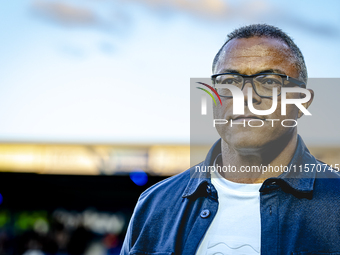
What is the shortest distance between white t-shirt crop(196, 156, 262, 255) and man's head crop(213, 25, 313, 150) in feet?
0.74

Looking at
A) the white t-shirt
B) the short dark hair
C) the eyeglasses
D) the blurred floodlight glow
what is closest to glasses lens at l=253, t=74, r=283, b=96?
the eyeglasses

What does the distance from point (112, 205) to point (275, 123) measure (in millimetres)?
7542

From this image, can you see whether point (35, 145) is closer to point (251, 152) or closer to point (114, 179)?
point (114, 179)

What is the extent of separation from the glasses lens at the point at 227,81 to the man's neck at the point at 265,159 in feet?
0.96

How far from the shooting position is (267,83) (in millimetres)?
1655

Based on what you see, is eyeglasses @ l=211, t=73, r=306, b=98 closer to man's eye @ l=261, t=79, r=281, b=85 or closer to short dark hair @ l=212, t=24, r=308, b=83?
man's eye @ l=261, t=79, r=281, b=85

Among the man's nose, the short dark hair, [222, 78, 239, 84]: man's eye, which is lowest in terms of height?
the man's nose

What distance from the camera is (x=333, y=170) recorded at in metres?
1.65

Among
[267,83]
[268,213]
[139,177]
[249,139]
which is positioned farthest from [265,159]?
[139,177]

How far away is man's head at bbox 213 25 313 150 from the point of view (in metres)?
1.65

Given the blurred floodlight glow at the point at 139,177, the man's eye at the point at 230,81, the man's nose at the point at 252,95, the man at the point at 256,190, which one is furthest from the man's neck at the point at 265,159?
the blurred floodlight glow at the point at 139,177

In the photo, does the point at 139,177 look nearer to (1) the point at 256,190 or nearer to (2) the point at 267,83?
(1) the point at 256,190

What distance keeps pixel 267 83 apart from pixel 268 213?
61cm

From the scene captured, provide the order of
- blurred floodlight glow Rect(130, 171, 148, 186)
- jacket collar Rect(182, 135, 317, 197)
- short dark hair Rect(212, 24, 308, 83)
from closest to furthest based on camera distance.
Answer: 1. jacket collar Rect(182, 135, 317, 197)
2. short dark hair Rect(212, 24, 308, 83)
3. blurred floodlight glow Rect(130, 171, 148, 186)
